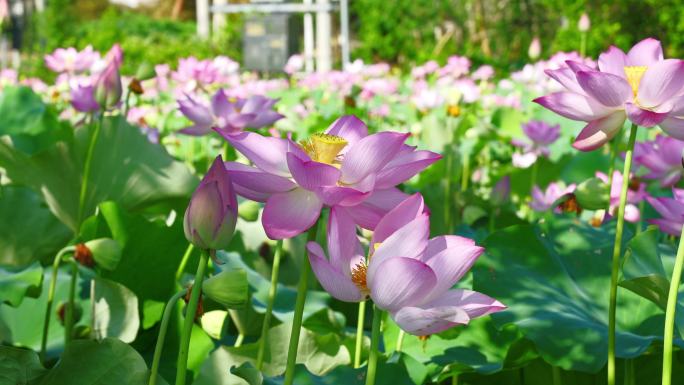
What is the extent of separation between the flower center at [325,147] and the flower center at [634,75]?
29 centimetres

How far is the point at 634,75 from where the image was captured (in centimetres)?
78

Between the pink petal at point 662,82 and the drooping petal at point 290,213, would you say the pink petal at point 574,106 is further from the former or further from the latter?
Result: the drooping petal at point 290,213

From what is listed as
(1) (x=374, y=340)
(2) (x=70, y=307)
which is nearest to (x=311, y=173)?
(1) (x=374, y=340)

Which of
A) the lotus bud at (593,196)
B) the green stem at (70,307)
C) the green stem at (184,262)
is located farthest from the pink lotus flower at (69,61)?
the lotus bud at (593,196)

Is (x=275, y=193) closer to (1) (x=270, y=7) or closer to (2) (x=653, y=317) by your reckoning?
(2) (x=653, y=317)

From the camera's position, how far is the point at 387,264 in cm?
55

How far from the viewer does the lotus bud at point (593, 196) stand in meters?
0.97

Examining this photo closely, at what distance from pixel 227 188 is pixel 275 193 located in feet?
0.12

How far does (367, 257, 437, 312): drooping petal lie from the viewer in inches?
21.4

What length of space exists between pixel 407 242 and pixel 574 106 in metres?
0.27

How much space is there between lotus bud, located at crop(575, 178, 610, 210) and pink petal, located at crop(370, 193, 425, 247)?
1.44 ft

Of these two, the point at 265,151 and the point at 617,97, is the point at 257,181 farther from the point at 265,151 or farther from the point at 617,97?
the point at 617,97

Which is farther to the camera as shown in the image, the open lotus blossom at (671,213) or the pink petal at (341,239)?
the open lotus blossom at (671,213)

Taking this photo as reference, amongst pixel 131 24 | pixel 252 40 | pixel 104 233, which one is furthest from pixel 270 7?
pixel 131 24
